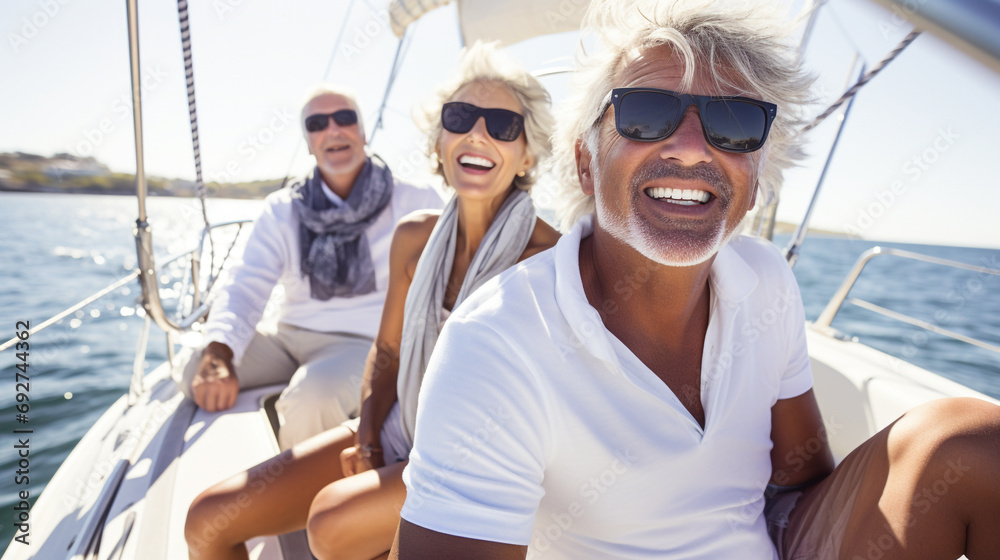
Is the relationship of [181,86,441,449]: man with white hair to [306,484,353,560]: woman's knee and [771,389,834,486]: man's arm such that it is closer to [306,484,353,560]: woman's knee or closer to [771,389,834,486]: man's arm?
[306,484,353,560]: woman's knee

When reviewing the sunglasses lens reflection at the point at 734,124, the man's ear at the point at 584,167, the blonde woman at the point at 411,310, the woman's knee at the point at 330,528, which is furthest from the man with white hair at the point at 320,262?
the sunglasses lens reflection at the point at 734,124

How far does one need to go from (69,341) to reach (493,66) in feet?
23.6

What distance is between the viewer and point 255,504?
1.47 meters

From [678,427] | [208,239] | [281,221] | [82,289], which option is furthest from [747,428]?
[82,289]

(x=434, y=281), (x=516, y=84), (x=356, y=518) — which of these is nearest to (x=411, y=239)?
(x=434, y=281)

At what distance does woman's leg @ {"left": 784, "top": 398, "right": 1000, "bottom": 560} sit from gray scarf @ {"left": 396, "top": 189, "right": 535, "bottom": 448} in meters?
1.06

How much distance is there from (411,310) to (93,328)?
788cm

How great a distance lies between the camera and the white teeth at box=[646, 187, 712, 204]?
1103 millimetres

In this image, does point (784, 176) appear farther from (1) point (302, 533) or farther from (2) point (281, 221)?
(2) point (281, 221)

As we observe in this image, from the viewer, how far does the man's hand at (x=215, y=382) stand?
231cm

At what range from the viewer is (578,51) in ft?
4.64

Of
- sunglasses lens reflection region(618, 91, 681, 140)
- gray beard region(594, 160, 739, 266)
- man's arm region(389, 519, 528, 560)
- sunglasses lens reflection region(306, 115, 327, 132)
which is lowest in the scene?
man's arm region(389, 519, 528, 560)

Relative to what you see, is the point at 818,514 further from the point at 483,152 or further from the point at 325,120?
the point at 325,120

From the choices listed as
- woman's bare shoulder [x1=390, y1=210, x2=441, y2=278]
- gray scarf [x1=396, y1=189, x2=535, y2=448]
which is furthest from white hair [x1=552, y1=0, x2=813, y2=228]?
woman's bare shoulder [x1=390, y1=210, x2=441, y2=278]
